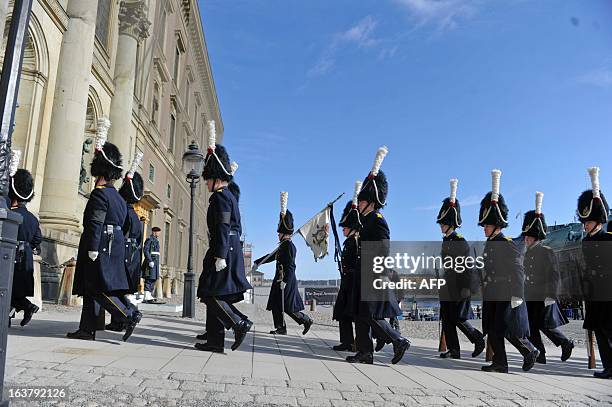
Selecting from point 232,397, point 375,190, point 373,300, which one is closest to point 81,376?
point 232,397

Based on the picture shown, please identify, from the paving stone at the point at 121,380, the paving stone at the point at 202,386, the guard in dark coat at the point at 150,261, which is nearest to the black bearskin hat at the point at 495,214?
the paving stone at the point at 202,386

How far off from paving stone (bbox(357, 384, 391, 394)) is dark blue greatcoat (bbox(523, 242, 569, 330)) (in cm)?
408

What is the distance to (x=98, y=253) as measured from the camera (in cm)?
575

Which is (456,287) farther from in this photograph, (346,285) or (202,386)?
(202,386)

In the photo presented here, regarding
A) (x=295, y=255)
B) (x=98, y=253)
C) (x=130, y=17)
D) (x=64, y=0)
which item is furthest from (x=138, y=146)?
(x=98, y=253)

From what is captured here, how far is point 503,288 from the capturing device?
607 centimetres

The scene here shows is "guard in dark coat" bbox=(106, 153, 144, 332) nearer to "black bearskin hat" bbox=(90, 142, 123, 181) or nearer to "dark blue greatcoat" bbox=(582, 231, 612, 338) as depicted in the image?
"black bearskin hat" bbox=(90, 142, 123, 181)

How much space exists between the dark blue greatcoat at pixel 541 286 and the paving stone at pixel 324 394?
15.1 feet

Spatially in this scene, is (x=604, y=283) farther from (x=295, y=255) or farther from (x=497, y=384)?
(x=295, y=255)

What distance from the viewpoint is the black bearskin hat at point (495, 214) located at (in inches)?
258

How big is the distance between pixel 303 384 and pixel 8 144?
2759 mm

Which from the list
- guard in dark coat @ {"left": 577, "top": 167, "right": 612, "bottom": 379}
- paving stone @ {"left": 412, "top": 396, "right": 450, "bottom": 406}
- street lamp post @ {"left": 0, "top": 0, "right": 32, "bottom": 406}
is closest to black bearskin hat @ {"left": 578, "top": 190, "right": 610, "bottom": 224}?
guard in dark coat @ {"left": 577, "top": 167, "right": 612, "bottom": 379}

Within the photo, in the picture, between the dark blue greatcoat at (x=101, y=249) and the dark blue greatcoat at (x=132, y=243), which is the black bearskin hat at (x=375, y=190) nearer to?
the dark blue greatcoat at (x=101, y=249)

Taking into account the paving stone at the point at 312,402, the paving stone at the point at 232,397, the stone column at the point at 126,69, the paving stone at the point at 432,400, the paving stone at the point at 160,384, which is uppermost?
the stone column at the point at 126,69
